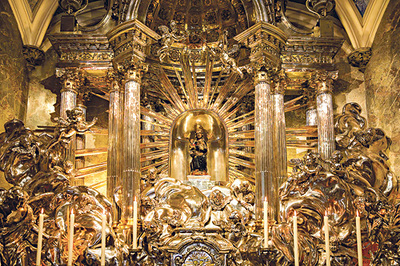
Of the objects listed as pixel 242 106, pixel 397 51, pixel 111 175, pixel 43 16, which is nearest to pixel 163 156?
pixel 111 175

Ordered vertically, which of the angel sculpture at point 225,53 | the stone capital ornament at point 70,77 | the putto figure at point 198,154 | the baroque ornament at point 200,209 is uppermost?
the angel sculpture at point 225,53

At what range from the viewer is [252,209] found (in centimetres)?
941

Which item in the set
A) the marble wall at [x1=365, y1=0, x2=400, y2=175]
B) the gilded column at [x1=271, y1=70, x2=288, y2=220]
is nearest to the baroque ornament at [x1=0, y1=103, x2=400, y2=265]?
the gilded column at [x1=271, y1=70, x2=288, y2=220]

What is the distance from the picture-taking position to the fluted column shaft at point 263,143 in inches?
366

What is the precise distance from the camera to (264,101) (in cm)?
972

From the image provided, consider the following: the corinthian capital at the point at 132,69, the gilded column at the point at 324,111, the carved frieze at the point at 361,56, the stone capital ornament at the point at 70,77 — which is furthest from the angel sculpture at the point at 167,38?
the carved frieze at the point at 361,56

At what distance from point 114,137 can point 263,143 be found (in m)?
2.65

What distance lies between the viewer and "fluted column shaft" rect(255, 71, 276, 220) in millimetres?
9305

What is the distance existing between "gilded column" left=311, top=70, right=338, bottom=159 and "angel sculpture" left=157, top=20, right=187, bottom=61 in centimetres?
269

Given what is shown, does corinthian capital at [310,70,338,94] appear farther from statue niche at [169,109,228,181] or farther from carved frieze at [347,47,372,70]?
statue niche at [169,109,228,181]

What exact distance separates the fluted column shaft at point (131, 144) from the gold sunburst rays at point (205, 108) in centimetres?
68

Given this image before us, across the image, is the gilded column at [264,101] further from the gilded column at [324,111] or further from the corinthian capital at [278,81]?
the gilded column at [324,111]

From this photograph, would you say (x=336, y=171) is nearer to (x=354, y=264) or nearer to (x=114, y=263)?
(x=354, y=264)

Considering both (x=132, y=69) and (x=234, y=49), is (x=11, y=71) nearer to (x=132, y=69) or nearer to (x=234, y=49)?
(x=132, y=69)
